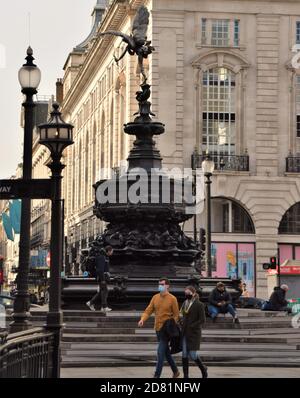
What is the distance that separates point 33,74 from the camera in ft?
73.8

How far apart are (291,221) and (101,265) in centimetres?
4618

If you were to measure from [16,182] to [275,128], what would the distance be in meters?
56.8

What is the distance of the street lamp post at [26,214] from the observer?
2062cm

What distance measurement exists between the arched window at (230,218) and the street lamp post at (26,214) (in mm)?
51982

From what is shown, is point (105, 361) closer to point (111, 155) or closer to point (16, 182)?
point (16, 182)

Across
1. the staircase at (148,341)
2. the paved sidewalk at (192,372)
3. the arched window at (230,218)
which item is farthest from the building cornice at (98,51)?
the paved sidewalk at (192,372)

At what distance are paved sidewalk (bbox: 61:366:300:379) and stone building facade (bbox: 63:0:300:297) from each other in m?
49.4

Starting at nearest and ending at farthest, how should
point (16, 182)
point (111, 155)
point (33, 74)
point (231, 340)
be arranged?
point (16, 182) < point (33, 74) < point (231, 340) < point (111, 155)

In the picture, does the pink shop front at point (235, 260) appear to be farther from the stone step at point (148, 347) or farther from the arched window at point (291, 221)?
the stone step at point (148, 347)

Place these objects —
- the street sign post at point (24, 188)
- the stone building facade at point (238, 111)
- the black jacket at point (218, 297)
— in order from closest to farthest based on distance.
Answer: the street sign post at point (24, 188)
the black jacket at point (218, 297)
the stone building facade at point (238, 111)

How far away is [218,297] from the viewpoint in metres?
30.5

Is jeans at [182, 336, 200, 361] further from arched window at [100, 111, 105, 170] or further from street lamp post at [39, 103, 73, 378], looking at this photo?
arched window at [100, 111, 105, 170]
